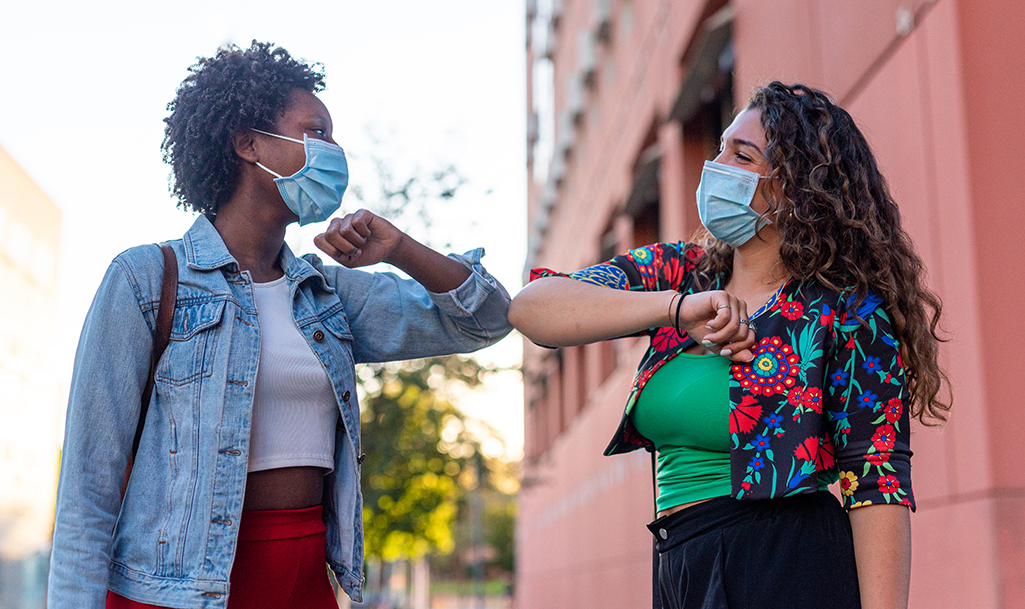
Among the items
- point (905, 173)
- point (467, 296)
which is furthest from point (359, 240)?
point (905, 173)

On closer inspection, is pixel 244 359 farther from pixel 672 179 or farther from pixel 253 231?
pixel 672 179

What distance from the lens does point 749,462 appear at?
2418mm

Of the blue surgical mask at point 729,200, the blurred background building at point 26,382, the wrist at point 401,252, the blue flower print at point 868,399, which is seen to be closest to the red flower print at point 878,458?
the blue flower print at point 868,399

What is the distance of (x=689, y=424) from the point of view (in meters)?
2.54

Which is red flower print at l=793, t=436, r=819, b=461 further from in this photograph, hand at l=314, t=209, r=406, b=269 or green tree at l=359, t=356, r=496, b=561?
green tree at l=359, t=356, r=496, b=561

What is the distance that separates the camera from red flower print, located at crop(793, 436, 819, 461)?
2.39 m

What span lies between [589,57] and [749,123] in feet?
41.9

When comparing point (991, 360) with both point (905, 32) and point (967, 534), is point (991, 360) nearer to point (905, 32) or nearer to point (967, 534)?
point (967, 534)

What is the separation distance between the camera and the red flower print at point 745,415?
2.45 meters

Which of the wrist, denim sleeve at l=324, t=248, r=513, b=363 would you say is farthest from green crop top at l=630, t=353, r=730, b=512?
the wrist

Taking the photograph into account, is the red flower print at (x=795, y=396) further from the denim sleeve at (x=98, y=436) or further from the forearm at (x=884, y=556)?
the denim sleeve at (x=98, y=436)

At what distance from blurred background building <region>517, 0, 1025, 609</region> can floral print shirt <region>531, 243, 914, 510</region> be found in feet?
3.36

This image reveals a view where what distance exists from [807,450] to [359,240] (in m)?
1.15

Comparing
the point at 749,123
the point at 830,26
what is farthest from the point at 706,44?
the point at 749,123
